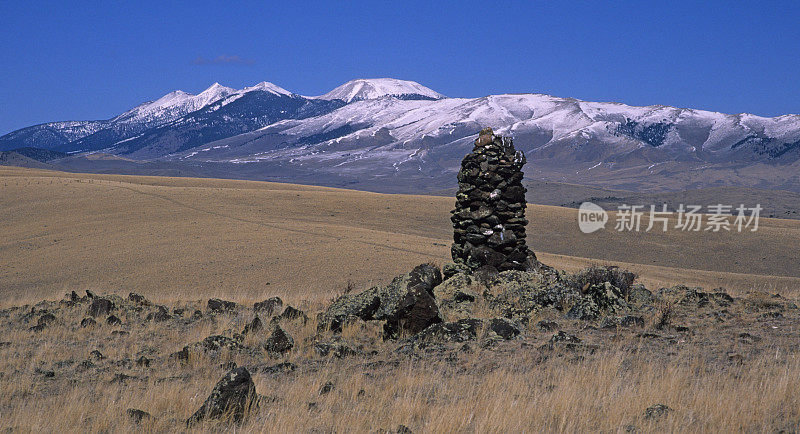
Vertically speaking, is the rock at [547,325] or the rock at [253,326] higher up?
the rock at [547,325]

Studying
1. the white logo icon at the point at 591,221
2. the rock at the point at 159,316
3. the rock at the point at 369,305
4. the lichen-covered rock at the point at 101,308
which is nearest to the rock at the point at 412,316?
the rock at the point at 369,305

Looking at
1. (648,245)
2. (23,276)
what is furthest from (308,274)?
(648,245)

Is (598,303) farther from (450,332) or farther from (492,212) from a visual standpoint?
(492,212)

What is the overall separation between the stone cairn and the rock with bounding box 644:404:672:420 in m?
9.14

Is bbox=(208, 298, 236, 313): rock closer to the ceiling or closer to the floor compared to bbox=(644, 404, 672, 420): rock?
closer to the floor

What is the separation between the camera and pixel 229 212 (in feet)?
126

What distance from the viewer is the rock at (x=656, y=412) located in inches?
208

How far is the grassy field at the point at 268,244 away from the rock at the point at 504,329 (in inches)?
295

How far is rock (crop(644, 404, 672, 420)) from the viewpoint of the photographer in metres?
5.29

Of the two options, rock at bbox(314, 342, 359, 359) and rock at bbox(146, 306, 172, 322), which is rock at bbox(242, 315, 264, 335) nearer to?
rock at bbox(314, 342, 359, 359)

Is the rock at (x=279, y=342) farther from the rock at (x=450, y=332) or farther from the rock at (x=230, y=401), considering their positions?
the rock at (x=230, y=401)

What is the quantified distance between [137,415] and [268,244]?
21.5 m

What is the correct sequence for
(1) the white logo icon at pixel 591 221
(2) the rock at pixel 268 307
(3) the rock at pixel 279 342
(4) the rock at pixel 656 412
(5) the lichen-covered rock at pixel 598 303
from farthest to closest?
(1) the white logo icon at pixel 591 221 < (2) the rock at pixel 268 307 < (5) the lichen-covered rock at pixel 598 303 < (3) the rock at pixel 279 342 < (4) the rock at pixel 656 412

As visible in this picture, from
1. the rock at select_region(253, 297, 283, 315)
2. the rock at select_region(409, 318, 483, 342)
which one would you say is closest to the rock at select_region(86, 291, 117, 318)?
the rock at select_region(253, 297, 283, 315)
